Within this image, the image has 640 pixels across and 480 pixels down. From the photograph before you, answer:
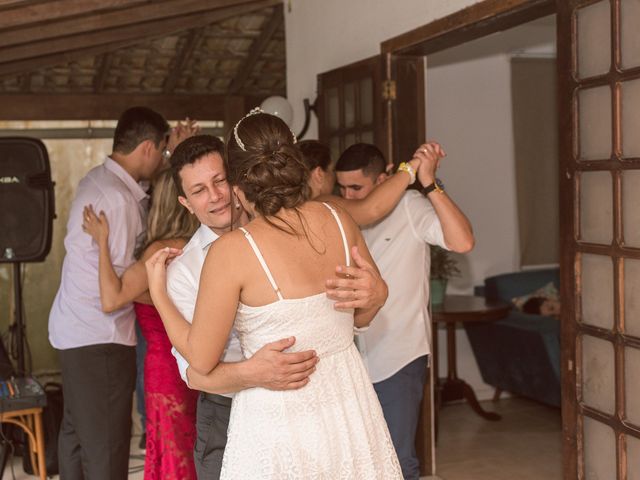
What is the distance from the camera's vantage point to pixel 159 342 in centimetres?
304

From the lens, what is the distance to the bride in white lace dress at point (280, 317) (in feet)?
6.41

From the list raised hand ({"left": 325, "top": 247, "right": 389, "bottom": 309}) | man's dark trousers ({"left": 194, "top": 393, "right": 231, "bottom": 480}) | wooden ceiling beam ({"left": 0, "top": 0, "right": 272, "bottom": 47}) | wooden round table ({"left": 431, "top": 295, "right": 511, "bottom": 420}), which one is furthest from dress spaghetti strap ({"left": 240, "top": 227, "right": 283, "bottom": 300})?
wooden ceiling beam ({"left": 0, "top": 0, "right": 272, "bottom": 47})

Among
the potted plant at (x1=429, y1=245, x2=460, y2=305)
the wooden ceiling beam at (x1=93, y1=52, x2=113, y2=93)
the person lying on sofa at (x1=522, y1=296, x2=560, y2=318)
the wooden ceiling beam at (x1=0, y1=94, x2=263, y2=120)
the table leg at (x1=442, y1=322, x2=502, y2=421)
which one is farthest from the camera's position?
the wooden ceiling beam at (x1=0, y1=94, x2=263, y2=120)

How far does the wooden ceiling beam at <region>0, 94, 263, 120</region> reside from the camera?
718 cm

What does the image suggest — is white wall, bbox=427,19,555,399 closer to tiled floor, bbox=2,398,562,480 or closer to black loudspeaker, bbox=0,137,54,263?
tiled floor, bbox=2,398,562,480

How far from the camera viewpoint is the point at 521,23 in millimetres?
3389

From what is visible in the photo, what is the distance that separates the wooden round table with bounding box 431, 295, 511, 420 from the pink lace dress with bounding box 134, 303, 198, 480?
2.25 metres

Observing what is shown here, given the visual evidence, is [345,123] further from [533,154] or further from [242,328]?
[242,328]

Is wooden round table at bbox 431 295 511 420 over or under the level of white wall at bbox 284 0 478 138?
under

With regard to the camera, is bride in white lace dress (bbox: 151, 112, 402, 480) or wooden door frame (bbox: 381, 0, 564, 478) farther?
wooden door frame (bbox: 381, 0, 564, 478)

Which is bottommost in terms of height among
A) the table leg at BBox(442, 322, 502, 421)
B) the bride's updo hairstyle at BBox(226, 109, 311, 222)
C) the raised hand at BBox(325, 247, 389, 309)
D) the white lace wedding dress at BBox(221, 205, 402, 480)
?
the table leg at BBox(442, 322, 502, 421)

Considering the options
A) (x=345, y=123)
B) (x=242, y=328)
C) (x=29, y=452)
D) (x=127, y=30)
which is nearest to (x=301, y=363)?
(x=242, y=328)

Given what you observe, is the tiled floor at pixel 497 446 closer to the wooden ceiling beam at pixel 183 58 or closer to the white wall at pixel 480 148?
the white wall at pixel 480 148

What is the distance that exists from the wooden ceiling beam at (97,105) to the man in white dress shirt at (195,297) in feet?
16.8
